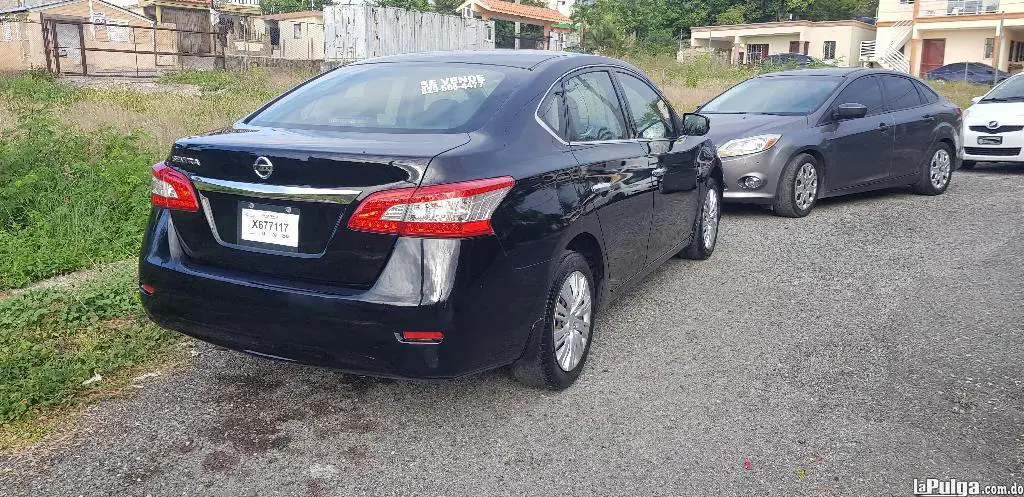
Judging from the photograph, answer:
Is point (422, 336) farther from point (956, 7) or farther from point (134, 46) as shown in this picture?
point (956, 7)

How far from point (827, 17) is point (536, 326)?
217 feet

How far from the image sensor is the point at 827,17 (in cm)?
6303

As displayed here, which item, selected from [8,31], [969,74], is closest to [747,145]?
[8,31]

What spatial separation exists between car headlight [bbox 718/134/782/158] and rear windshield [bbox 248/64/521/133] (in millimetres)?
4629

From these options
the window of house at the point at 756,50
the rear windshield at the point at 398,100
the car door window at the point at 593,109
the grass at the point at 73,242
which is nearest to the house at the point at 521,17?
the window of house at the point at 756,50

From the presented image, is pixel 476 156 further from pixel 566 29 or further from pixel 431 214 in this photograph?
pixel 566 29

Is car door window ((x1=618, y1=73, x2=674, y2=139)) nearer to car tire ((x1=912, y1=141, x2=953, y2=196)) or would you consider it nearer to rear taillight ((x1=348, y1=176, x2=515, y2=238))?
rear taillight ((x1=348, y1=176, x2=515, y2=238))

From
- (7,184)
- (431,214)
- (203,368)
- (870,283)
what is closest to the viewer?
(431,214)

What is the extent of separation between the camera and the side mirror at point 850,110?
8492 millimetres

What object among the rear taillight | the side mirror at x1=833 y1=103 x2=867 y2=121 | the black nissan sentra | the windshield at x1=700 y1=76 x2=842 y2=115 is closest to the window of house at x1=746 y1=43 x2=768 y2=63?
the windshield at x1=700 y1=76 x2=842 y2=115

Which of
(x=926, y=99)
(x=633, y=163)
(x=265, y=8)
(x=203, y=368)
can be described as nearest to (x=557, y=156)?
(x=633, y=163)

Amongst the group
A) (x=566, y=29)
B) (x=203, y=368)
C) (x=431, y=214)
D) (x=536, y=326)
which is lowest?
(x=203, y=368)

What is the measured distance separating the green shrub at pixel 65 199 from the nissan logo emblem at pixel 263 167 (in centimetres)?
310

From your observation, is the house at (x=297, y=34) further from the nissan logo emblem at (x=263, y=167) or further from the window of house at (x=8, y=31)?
the nissan logo emblem at (x=263, y=167)
